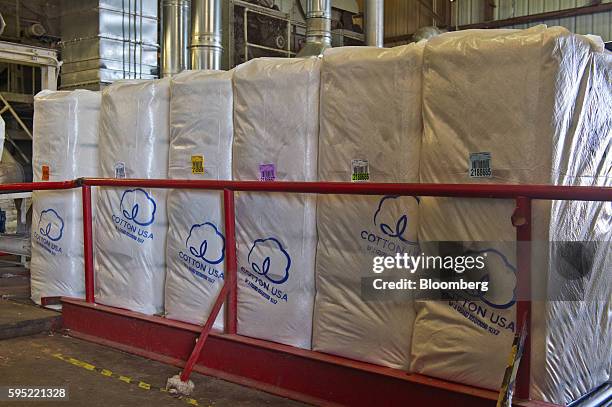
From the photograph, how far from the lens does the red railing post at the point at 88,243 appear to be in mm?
4348

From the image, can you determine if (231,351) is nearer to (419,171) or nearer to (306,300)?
(306,300)

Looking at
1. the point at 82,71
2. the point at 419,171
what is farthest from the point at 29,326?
the point at 82,71

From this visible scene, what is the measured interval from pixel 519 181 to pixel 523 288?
1.35 feet

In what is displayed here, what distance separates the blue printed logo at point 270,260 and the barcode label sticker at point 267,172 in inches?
12.4

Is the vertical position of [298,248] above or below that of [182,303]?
above

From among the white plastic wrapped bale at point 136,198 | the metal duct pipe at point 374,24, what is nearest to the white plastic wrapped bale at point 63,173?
the white plastic wrapped bale at point 136,198

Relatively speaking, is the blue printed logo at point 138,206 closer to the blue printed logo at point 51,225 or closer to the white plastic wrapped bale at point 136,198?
the white plastic wrapped bale at point 136,198

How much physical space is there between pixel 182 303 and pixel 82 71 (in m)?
4.25

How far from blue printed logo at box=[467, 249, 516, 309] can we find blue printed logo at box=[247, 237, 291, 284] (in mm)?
1043

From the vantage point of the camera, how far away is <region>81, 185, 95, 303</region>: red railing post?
4348mm

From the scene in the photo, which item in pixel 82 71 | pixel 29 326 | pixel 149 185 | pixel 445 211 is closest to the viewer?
pixel 445 211

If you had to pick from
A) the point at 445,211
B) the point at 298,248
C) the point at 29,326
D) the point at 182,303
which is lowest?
the point at 29,326

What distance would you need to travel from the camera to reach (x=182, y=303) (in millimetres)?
3838

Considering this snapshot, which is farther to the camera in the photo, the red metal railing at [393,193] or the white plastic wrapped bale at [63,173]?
the white plastic wrapped bale at [63,173]
